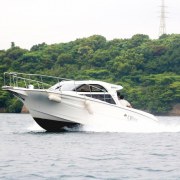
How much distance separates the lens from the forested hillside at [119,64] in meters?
130

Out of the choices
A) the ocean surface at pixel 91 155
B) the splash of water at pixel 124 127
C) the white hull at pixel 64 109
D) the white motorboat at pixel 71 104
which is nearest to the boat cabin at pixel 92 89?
the white motorboat at pixel 71 104

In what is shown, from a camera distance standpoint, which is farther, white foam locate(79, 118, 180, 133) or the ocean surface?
white foam locate(79, 118, 180, 133)

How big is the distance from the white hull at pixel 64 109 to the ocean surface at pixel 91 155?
69cm

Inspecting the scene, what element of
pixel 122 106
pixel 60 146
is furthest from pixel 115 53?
pixel 60 146

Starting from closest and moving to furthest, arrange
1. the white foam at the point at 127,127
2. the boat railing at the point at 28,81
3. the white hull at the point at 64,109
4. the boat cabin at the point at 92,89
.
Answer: the white hull at the point at 64,109 < the boat railing at the point at 28,81 < the boat cabin at the point at 92,89 < the white foam at the point at 127,127

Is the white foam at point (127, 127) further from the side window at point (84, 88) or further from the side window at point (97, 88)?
the side window at point (84, 88)

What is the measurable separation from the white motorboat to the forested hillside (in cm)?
8088

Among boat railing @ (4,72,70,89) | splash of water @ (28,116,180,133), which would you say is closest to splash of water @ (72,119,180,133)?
splash of water @ (28,116,180,133)

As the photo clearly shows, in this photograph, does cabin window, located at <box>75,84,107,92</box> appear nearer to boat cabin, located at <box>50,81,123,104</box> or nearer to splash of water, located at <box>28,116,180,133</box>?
boat cabin, located at <box>50,81,123,104</box>

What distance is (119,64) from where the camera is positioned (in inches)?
5901

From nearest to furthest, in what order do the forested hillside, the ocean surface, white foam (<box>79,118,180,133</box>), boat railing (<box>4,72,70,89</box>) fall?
the ocean surface
boat railing (<box>4,72,70,89</box>)
white foam (<box>79,118,180,133</box>)
the forested hillside

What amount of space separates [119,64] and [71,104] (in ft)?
350

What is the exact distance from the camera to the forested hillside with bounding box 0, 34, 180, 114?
13038cm

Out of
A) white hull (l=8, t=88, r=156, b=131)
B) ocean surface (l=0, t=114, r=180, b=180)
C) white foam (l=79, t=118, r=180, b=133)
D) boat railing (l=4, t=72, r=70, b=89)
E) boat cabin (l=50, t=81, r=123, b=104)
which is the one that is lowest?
ocean surface (l=0, t=114, r=180, b=180)
